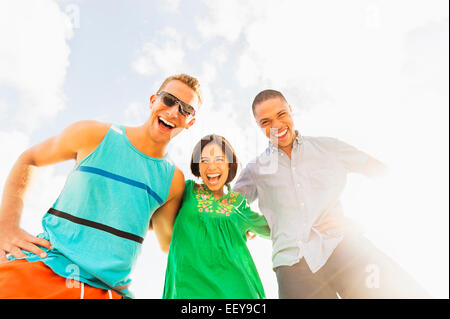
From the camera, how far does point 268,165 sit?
338cm

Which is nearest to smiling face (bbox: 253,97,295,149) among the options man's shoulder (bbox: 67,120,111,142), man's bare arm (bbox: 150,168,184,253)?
man's bare arm (bbox: 150,168,184,253)

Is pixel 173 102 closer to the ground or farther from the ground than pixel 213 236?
farther from the ground

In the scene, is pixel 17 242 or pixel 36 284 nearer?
pixel 36 284

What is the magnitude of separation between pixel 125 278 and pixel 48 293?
544 millimetres

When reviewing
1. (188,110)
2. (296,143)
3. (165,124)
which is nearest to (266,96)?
(296,143)

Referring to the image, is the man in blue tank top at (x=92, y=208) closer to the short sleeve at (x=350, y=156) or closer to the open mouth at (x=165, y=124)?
the open mouth at (x=165, y=124)

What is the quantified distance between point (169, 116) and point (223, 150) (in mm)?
882

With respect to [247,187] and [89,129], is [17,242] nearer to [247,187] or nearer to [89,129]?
[89,129]

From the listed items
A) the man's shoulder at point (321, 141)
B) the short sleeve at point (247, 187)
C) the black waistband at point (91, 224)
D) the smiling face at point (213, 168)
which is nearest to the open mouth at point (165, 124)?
the smiling face at point (213, 168)

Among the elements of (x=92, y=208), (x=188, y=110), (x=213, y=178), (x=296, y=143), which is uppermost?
(x=188, y=110)

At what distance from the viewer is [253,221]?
3295mm

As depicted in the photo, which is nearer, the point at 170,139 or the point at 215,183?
the point at 170,139
